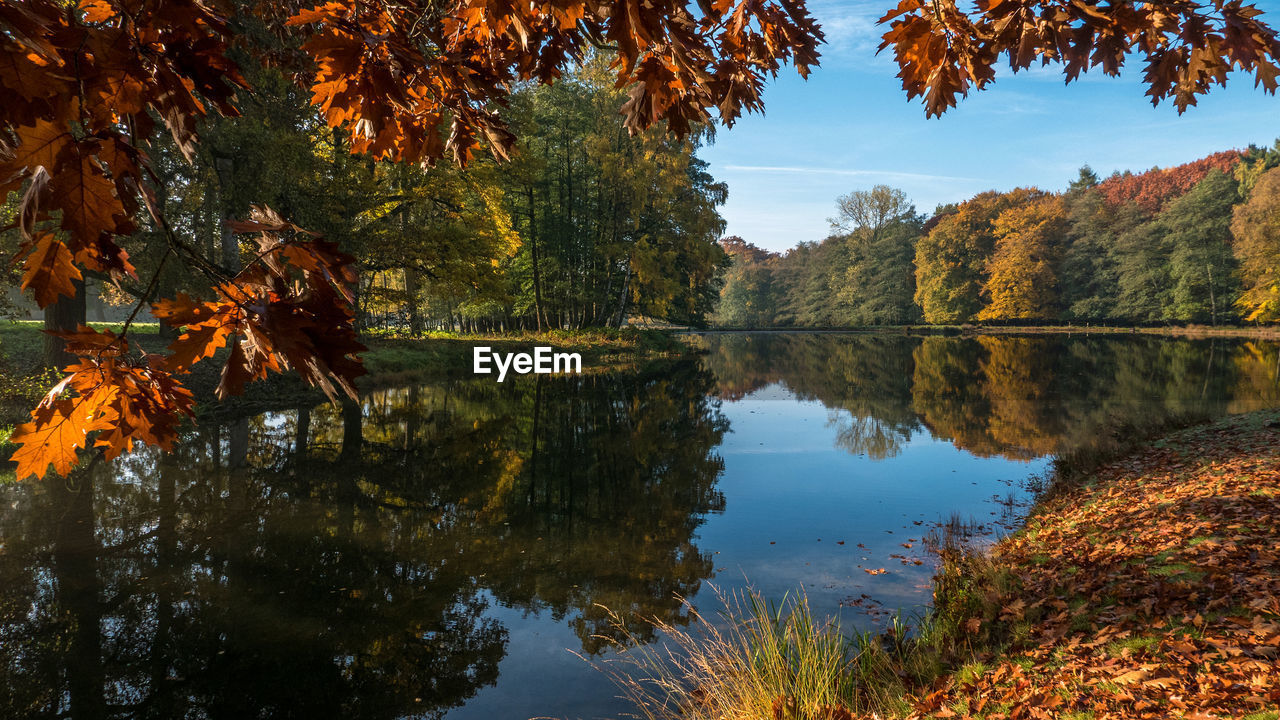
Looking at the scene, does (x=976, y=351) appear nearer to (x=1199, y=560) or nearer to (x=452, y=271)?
(x=452, y=271)

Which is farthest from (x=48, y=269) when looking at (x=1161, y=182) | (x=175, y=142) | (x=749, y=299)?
(x=749, y=299)

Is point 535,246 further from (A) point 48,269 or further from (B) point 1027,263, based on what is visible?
(B) point 1027,263

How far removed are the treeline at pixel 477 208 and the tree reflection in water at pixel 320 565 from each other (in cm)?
274

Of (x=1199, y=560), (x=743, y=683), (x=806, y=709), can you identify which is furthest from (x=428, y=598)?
(x=1199, y=560)

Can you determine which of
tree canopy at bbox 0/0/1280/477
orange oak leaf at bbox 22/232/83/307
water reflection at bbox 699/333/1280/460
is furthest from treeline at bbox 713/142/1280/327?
orange oak leaf at bbox 22/232/83/307

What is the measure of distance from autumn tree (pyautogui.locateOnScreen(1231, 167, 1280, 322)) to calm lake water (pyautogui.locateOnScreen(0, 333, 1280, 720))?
35685 millimetres

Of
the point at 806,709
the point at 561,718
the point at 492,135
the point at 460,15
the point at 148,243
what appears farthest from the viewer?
the point at 148,243

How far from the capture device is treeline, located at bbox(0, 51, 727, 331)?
14102 millimetres

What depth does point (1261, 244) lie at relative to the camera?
39031mm

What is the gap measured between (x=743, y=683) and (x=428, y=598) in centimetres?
308

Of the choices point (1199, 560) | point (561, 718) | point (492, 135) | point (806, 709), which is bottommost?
point (561, 718)

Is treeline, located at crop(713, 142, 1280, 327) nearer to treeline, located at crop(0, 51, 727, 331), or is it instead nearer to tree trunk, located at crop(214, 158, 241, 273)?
treeline, located at crop(0, 51, 727, 331)

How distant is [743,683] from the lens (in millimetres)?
3457

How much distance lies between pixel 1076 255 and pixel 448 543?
6505cm
